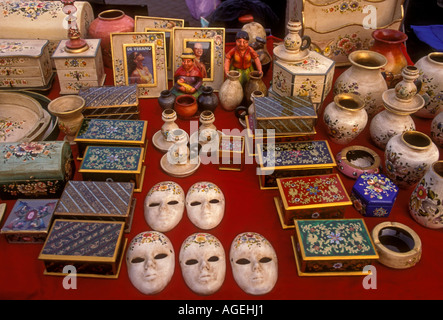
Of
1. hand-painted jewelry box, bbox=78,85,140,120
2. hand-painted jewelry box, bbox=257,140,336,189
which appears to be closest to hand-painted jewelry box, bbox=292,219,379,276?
hand-painted jewelry box, bbox=257,140,336,189

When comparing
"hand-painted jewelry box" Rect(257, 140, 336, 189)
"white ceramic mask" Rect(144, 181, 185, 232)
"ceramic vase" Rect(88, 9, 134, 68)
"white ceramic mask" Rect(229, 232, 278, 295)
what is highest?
"ceramic vase" Rect(88, 9, 134, 68)

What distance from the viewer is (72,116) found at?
3180 mm

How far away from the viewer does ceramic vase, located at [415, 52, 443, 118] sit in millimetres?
3359

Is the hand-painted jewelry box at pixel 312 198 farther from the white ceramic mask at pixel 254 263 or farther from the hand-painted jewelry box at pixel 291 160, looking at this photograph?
the white ceramic mask at pixel 254 263

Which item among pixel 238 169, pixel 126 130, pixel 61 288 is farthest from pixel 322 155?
pixel 61 288

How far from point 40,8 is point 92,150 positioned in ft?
7.23

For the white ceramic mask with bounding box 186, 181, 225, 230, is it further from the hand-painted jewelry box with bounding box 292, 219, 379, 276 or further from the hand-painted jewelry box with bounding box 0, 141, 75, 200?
the hand-painted jewelry box with bounding box 0, 141, 75, 200

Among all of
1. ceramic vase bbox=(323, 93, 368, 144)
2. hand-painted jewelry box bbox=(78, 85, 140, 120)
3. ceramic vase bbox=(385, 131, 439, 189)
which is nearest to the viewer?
ceramic vase bbox=(385, 131, 439, 189)

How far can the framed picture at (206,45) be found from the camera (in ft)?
12.5

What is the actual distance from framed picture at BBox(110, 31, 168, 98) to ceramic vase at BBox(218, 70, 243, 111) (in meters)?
0.65

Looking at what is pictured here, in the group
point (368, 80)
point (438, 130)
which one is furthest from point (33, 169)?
point (438, 130)

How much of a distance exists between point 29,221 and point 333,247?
2.01 m

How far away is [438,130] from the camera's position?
10.6 ft

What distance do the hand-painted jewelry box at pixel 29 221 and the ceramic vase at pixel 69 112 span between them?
790mm
